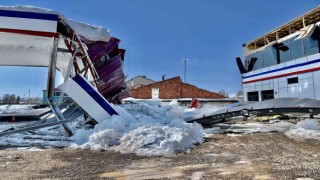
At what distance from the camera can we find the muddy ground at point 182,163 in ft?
12.3

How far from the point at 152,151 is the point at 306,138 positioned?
4.36 m

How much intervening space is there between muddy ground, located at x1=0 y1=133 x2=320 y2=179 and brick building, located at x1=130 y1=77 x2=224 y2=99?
30.3m

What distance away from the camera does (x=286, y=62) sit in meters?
15.2

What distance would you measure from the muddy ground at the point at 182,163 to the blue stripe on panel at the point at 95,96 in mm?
1969

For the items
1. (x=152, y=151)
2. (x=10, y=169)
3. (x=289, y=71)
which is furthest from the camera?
(x=289, y=71)

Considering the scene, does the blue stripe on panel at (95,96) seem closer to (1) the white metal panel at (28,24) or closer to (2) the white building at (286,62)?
(1) the white metal panel at (28,24)

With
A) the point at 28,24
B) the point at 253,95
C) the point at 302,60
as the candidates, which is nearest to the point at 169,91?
the point at 253,95

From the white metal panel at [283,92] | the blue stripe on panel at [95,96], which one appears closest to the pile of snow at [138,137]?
the blue stripe on panel at [95,96]

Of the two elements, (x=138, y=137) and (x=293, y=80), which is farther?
(x=293, y=80)

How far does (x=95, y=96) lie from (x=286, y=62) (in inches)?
481

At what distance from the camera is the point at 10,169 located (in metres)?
4.15

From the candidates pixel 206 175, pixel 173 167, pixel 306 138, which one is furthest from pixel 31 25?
pixel 306 138

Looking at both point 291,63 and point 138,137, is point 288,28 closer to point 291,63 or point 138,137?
point 291,63

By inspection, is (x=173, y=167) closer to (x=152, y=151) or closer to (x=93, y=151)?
(x=152, y=151)
